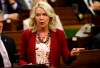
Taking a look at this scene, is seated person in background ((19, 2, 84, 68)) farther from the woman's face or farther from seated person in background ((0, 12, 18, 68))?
seated person in background ((0, 12, 18, 68))

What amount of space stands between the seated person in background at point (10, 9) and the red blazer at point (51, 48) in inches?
60.8

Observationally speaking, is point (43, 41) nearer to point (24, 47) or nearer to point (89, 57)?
point (24, 47)

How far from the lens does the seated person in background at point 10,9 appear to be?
11.4 feet

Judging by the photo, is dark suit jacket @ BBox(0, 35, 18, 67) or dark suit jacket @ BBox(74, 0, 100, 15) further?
dark suit jacket @ BBox(74, 0, 100, 15)

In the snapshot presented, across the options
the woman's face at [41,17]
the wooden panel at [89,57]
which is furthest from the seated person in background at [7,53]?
the wooden panel at [89,57]

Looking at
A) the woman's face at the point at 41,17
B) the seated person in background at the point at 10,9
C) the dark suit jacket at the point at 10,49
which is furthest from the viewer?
the seated person in background at the point at 10,9

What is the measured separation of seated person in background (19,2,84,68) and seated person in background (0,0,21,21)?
155 cm

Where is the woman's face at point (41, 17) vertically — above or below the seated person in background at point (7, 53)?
above

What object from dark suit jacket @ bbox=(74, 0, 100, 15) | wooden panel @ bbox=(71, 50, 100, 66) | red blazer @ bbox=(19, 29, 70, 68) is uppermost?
dark suit jacket @ bbox=(74, 0, 100, 15)

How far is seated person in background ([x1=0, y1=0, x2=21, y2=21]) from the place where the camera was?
347cm

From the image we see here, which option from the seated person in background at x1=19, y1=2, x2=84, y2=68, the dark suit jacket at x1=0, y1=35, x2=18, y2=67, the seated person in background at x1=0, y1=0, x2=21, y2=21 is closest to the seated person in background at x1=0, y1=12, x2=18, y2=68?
the dark suit jacket at x1=0, y1=35, x2=18, y2=67

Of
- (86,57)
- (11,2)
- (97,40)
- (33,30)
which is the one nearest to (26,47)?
(33,30)

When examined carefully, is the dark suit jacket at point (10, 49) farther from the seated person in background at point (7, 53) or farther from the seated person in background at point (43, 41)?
the seated person in background at point (43, 41)

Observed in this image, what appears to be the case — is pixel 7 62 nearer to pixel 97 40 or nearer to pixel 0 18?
pixel 0 18
